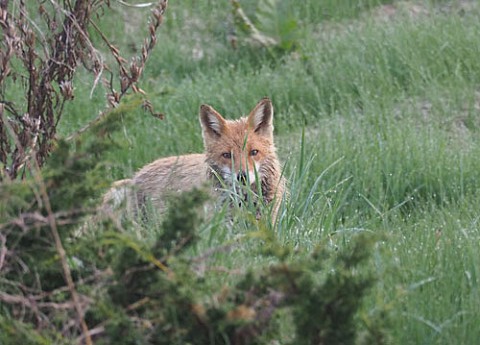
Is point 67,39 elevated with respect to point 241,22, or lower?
elevated

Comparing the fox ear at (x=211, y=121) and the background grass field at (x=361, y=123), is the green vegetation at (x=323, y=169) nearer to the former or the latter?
the background grass field at (x=361, y=123)

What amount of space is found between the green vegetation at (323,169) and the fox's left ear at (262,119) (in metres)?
0.46

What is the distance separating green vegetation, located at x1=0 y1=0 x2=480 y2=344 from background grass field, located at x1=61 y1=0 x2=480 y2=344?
0.05 feet

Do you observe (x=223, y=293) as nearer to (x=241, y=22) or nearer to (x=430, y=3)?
(x=241, y=22)

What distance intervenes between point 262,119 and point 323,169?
0.72 metres

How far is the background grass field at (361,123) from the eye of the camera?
442 cm

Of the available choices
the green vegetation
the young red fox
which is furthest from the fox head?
the green vegetation

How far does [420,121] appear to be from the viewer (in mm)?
Answer: 8875

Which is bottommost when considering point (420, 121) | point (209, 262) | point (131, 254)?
point (420, 121)

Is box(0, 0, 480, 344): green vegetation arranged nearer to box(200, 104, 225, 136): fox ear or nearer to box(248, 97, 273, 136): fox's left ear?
box(248, 97, 273, 136): fox's left ear

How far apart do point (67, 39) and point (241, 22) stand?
577cm

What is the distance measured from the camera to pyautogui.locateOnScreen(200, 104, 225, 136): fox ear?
7.18 metres

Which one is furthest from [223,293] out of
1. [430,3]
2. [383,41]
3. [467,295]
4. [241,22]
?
[430,3]

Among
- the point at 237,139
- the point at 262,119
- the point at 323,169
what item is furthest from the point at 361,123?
the point at 237,139
